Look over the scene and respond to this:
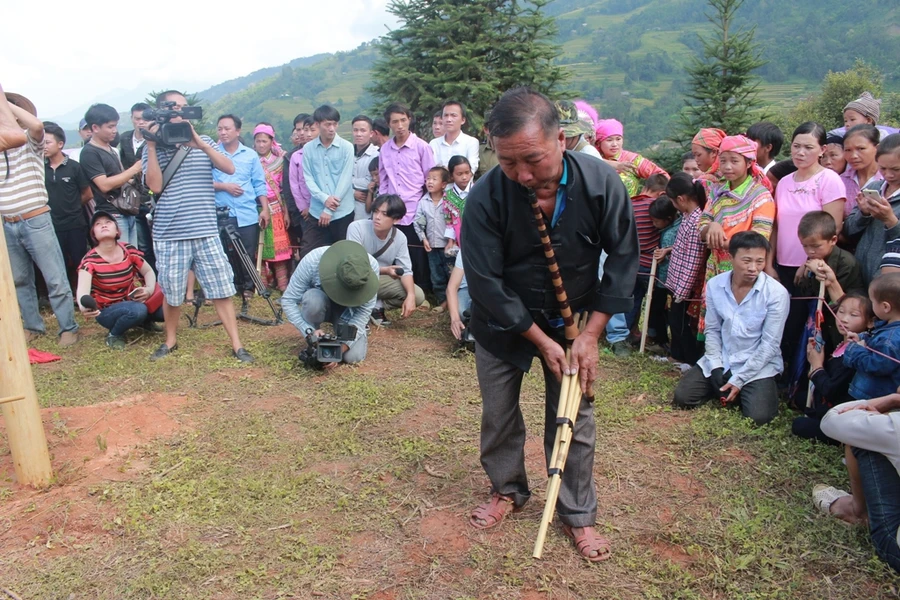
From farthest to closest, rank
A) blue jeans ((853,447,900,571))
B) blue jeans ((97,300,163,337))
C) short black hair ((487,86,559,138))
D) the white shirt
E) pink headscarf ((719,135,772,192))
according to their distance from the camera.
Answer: the white shirt < blue jeans ((97,300,163,337)) < pink headscarf ((719,135,772,192)) < blue jeans ((853,447,900,571)) < short black hair ((487,86,559,138))

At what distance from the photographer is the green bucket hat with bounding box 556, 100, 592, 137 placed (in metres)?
5.87

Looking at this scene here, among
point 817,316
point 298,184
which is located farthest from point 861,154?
point 298,184

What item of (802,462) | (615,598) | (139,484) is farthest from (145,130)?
(802,462)

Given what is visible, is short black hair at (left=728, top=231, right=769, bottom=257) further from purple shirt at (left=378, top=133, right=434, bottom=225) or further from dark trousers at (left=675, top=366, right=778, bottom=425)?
purple shirt at (left=378, top=133, right=434, bottom=225)

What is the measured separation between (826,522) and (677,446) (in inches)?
39.5

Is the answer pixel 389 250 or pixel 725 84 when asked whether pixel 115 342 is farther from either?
pixel 725 84

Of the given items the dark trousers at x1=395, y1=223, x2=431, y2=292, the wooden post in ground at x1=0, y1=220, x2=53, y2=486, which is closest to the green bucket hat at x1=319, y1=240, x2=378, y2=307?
the dark trousers at x1=395, y1=223, x2=431, y2=292

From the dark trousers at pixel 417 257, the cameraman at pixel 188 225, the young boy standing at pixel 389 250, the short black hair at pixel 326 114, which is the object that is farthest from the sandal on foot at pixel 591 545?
the short black hair at pixel 326 114

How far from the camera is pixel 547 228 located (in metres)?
2.87

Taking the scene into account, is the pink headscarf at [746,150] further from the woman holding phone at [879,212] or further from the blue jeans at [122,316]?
the blue jeans at [122,316]

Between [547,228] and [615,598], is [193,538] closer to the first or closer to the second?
[615,598]

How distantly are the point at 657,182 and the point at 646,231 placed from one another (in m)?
0.46

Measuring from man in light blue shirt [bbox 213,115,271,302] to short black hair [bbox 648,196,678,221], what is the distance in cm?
437

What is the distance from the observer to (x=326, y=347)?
5527 mm
